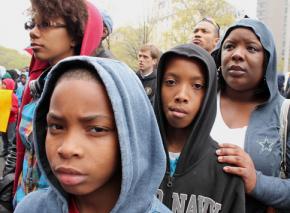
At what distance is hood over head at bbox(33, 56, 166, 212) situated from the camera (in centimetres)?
116

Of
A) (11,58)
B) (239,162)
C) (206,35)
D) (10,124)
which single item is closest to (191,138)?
(239,162)

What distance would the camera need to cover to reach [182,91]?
1.78 meters

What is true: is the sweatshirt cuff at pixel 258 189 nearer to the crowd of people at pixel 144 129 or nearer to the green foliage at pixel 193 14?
the crowd of people at pixel 144 129

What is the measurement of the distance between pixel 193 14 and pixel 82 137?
26.2 meters

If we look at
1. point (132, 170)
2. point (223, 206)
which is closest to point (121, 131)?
point (132, 170)

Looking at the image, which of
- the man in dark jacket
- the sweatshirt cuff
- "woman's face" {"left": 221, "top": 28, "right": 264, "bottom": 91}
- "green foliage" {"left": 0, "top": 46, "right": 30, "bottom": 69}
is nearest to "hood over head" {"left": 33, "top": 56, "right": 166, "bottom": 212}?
the sweatshirt cuff

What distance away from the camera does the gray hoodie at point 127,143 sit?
116cm

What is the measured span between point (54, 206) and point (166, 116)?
759 millimetres

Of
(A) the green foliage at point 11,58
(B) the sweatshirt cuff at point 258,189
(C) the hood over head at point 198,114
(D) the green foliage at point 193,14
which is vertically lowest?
(A) the green foliage at point 11,58

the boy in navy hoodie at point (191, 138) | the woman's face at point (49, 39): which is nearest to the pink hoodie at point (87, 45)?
the woman's face at point (49, 39)

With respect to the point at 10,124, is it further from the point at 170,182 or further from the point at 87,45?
the point at 170,182

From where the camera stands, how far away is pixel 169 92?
1840mm

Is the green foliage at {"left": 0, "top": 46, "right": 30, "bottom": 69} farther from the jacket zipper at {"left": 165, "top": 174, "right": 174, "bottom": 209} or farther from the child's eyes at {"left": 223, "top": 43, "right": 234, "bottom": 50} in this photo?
the jacket zipper at {"left": 165, "top": 174, "right": 174, "bottom": 209}

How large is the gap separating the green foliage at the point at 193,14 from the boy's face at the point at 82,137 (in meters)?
24.4
